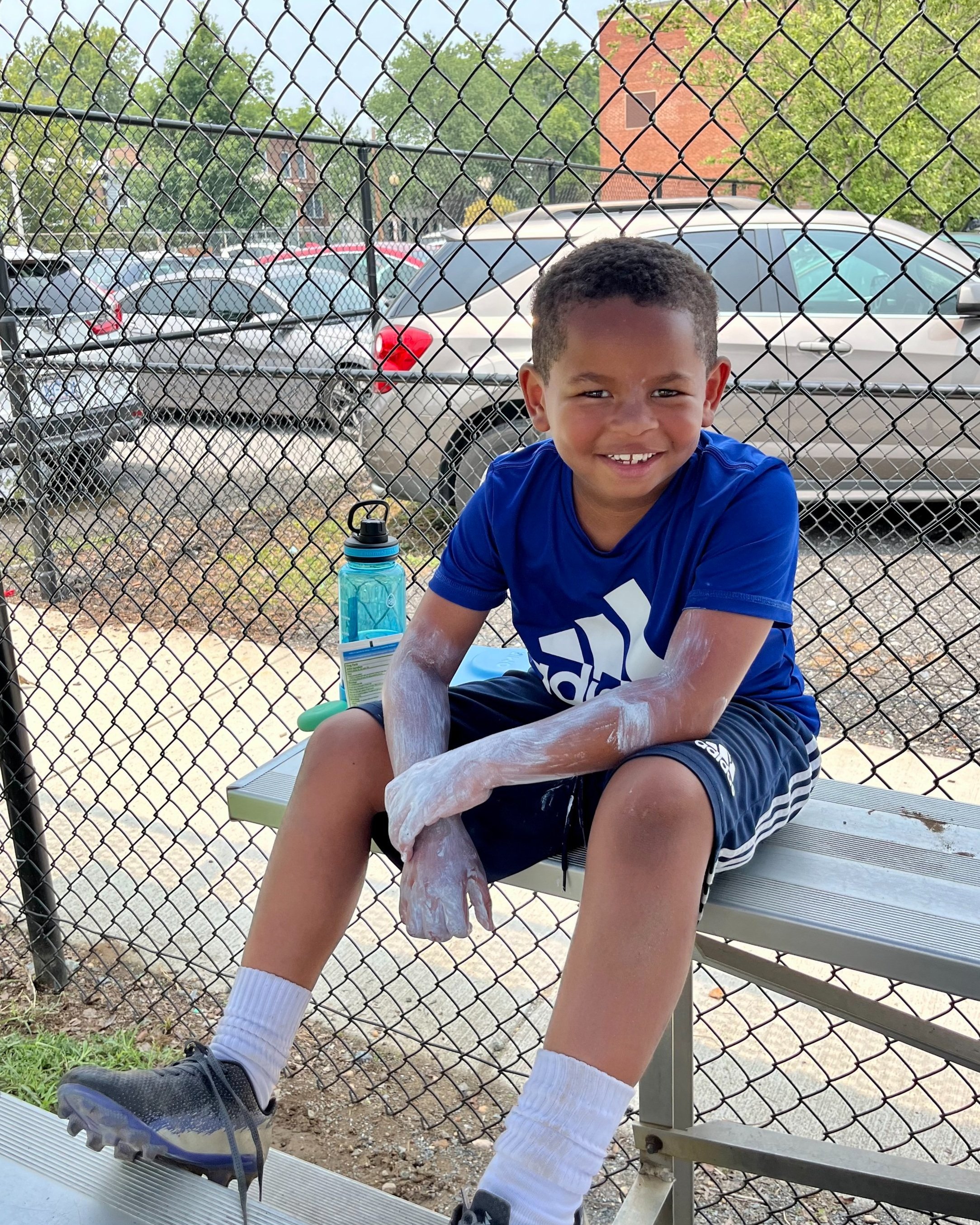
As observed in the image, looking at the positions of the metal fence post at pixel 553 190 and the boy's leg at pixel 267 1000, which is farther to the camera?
the metal fence post at pixel 553 190

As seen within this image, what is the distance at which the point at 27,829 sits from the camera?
9.17 ft

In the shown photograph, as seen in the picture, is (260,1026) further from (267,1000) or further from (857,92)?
(857,92)

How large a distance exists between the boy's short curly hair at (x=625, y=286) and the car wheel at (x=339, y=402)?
0.96m

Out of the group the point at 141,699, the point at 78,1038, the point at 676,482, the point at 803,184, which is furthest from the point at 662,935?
the point at 803,184

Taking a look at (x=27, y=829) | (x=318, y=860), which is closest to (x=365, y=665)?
(x=318, y=860)

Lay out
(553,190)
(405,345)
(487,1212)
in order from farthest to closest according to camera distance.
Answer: (553,190)
(405,345)
(487,1212)

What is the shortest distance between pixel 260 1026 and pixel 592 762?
0.63 m

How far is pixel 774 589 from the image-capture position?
153 centimetres

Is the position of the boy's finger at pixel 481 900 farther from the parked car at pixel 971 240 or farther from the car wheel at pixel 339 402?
the parked car at pixel 971 240

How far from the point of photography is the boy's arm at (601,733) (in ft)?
4.83

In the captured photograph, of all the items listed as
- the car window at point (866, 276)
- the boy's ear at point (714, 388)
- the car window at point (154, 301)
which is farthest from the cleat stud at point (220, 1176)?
the car window at point (154, 301)

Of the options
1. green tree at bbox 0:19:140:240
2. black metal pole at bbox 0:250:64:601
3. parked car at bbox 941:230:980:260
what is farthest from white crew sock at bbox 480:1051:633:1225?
parked car at bbox 941:230:980:260

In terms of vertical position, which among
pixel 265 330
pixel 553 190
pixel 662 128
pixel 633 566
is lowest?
pixel 633 566

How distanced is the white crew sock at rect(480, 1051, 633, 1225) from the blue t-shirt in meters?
0.62
